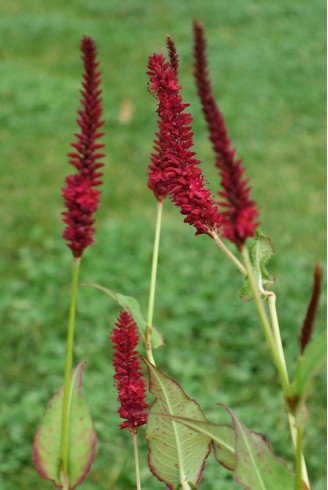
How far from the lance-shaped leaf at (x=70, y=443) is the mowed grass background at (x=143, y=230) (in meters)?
1.55

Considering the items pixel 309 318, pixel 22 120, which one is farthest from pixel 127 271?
pixel 309 318

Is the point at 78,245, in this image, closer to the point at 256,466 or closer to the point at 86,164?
the point at 86,164

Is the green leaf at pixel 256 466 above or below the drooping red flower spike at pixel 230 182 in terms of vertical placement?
below

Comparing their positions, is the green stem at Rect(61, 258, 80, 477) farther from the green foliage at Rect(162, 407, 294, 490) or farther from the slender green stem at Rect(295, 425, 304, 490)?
the slender green stem at Rect(295, 425, 304, 490)

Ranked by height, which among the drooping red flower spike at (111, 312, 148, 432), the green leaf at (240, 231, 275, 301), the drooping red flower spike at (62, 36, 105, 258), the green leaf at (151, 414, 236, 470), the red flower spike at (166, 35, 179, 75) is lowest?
the green leaf at (151, 414, 236, 470)

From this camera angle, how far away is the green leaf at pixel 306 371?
25.0 inches

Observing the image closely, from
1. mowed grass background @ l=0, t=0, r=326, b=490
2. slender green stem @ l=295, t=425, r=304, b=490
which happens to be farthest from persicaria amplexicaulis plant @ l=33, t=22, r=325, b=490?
mowed grass background @ l=0, t=0, r=326, b=490

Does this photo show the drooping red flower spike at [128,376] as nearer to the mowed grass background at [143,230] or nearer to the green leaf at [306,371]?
the green leaf at [306,371]

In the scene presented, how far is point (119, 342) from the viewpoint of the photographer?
837 millimetres

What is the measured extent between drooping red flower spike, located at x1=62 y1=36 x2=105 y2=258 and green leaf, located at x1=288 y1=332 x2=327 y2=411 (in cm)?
26

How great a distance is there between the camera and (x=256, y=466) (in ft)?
2.36

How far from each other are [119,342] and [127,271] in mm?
2742

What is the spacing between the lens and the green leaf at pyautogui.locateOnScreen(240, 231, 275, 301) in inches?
35.2

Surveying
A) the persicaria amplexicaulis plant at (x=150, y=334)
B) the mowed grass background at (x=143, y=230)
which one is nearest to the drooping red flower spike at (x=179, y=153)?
the persicaria amplexicaulis plant at (x=150, y=334)
